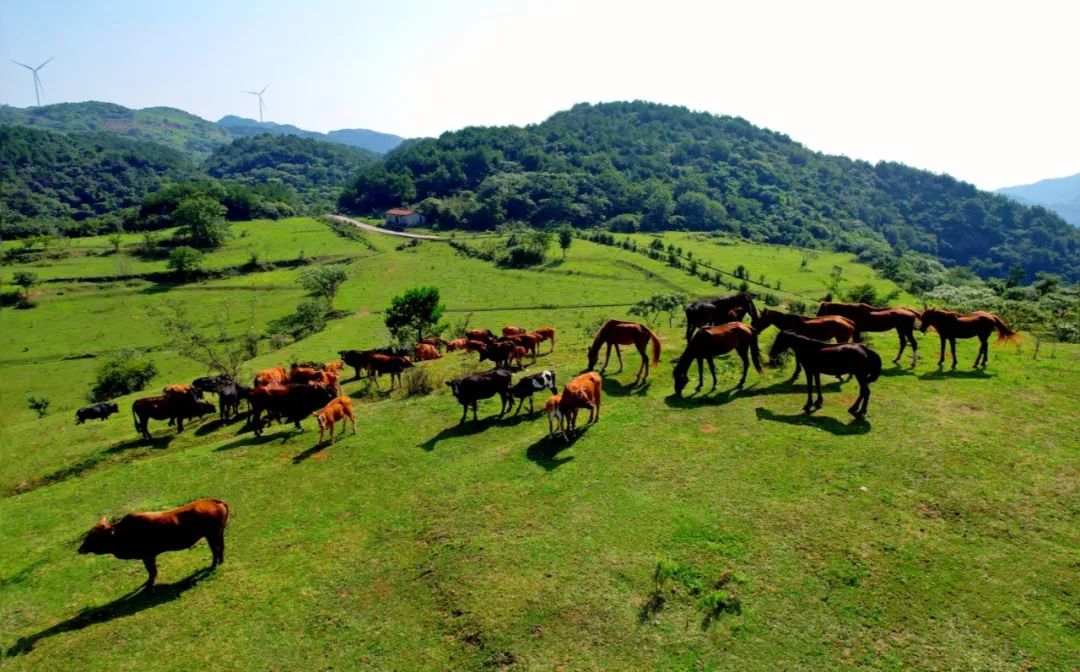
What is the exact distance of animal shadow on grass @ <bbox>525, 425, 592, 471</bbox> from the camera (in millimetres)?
15274

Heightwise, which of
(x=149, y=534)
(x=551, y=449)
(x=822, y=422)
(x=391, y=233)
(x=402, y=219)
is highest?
(x=402, y=219)

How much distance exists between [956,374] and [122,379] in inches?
1970

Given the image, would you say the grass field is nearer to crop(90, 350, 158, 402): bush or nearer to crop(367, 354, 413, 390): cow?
crop(367, 354, 413, 390): cow

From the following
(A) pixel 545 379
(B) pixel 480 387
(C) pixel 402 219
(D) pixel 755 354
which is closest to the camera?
(B) pixel 480 387

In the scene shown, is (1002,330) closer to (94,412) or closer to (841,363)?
(841,363)

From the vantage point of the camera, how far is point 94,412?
27.3m

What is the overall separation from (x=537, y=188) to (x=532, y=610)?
168m

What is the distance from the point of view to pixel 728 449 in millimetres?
15047

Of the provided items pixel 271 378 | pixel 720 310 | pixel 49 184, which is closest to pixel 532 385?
pixel 720 310

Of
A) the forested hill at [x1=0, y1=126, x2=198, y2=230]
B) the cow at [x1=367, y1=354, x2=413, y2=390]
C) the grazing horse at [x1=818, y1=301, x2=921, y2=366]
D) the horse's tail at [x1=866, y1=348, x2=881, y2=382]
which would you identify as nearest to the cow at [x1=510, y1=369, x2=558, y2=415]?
the cow at [x1=367, y1=354, x2=413, y2=390]

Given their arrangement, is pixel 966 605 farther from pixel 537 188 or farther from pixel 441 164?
pixel 441 164

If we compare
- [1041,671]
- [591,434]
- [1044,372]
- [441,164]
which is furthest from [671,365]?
[441,164]

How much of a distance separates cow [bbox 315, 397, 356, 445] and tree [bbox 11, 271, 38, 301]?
7707 centimetres

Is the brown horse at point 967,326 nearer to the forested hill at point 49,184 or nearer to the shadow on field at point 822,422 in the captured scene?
the shadow on field at point 822,422
